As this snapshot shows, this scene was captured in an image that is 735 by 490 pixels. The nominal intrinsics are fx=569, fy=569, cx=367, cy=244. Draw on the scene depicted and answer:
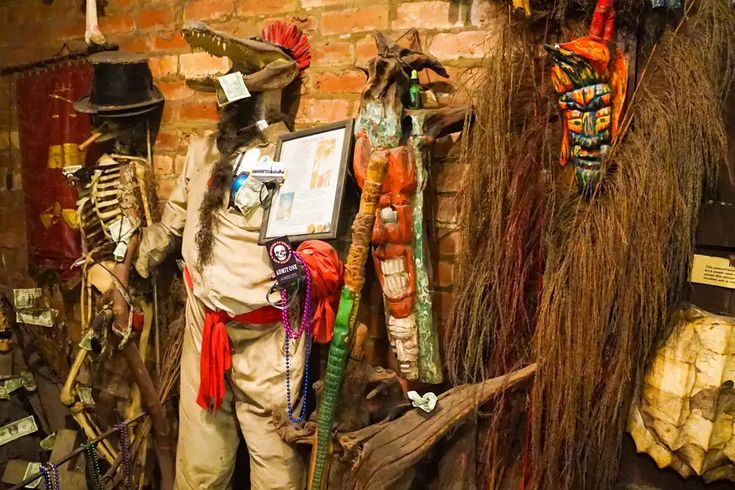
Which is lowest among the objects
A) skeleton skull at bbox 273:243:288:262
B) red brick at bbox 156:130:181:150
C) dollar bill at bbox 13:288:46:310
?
dollar bill at bbox 13:288:46:310

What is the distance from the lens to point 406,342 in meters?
1.47

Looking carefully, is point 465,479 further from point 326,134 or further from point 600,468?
point 326,134

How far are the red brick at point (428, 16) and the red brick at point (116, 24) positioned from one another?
4.05 feet

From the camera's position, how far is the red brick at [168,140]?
2213 millimetres

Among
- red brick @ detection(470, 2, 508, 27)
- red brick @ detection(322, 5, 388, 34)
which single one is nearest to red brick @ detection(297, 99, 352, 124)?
red brick @ detection(322, 5, 388, 34)

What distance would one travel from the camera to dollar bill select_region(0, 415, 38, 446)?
247 centimetres

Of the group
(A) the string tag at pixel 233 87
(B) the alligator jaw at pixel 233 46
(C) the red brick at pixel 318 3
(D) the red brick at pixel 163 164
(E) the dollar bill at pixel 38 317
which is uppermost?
(C) the red brick at pixel 318 3

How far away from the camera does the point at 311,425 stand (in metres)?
1.57

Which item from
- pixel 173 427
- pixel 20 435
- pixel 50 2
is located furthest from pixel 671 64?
pixel 20 435

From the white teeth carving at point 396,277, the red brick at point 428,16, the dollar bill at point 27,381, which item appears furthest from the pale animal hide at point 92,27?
the white teeth carving at point 396,277

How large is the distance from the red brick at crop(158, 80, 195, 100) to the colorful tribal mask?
55.4 inches

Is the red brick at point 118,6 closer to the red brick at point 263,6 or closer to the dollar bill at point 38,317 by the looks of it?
the red brick at point 263,6

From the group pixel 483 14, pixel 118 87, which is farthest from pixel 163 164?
pixel 483 14

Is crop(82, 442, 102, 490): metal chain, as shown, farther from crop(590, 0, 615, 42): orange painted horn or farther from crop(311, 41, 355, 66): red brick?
crop(590, 0, 615, 42): orange painted horn
